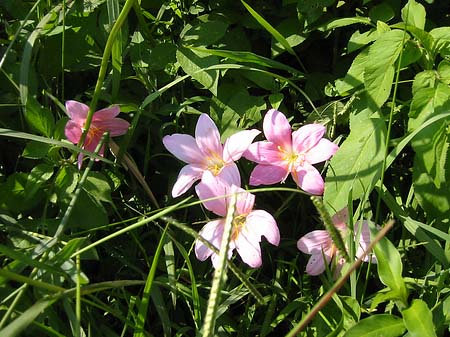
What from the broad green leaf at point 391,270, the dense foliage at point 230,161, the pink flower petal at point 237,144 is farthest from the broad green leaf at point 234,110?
the broad green leaf at point 391,270

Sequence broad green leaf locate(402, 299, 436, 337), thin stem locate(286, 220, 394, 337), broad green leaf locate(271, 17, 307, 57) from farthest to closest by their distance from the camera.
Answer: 1. broad green leaf locate(271, 17, 307, 57)
2. broad green leaf locate(402, 299, 436, 337)
3. thin stem locate(286, 220, 394, 337)

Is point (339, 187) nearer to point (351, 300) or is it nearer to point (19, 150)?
point (351, 300)

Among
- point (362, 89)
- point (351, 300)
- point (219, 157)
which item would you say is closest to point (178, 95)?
point (219, 157)

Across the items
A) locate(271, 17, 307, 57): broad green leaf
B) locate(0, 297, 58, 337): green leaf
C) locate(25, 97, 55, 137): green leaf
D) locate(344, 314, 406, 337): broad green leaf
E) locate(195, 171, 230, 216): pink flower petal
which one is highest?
locate(271, 17, 307, 57): broad green leaf

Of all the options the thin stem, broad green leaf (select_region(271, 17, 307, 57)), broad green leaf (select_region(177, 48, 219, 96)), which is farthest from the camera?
broad green leaf (select_region(271, 17, 307, 57))

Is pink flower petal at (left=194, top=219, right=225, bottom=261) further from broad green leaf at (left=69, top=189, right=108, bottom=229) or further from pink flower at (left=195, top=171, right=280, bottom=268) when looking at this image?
broad green leaf at (left=69, top=189, right=108, bottom=229)

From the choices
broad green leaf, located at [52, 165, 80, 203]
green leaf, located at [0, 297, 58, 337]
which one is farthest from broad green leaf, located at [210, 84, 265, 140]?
green leaf, located at [0, 297, 58, 337]

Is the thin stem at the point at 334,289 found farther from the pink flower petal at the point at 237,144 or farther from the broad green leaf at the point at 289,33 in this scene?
the broad green leaf at the point at 289,33
